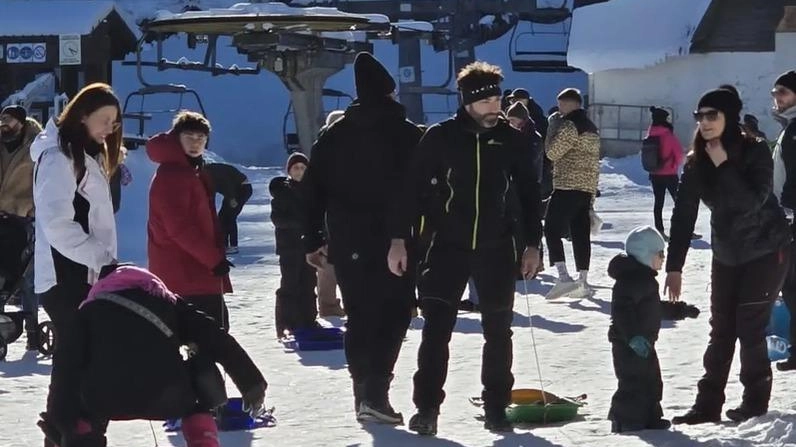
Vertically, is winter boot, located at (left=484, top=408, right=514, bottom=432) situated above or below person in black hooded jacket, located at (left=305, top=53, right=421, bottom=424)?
below

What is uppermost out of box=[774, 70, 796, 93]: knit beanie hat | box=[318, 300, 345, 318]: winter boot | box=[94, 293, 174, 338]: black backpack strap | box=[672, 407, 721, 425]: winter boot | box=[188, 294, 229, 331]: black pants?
box=[774, 70, 796, 93]: knit beanie hat

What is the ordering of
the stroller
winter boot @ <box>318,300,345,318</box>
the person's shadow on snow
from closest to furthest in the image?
the person's shadow on snow
the stroller
winter boot @ <box>318,300,345,318</box>

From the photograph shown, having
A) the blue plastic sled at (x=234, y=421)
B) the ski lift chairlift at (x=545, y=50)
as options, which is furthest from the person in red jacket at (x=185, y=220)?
the ski lift chairlift at (x=545, y=50)

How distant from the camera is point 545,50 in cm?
4822

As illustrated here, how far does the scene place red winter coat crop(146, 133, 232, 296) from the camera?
777 centimetres

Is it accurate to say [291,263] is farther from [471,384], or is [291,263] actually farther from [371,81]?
[371,81]

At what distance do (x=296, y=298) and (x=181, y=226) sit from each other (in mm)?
3863

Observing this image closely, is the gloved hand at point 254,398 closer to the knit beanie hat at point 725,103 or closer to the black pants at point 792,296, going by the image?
the knit beanie hat at point 725,103

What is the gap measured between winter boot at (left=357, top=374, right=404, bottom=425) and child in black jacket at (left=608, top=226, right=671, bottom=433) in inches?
38.8

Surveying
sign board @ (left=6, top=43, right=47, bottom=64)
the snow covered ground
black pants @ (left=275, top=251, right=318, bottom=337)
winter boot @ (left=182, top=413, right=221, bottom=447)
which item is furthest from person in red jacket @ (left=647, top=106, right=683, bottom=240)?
sign board @ (left=6, top=43, right=47, bottom=64)

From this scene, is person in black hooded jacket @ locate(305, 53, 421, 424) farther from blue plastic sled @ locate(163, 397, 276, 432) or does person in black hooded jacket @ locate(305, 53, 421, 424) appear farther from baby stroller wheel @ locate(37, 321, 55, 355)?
baby stroller wheel @ locate(37, 321, 55, 355)

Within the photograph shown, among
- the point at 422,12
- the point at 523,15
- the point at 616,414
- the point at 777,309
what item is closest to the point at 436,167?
the point at 616,414

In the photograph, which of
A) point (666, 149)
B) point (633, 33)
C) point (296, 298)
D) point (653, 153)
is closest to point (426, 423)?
point (296, 298)

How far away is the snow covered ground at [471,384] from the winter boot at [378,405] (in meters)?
0.06
